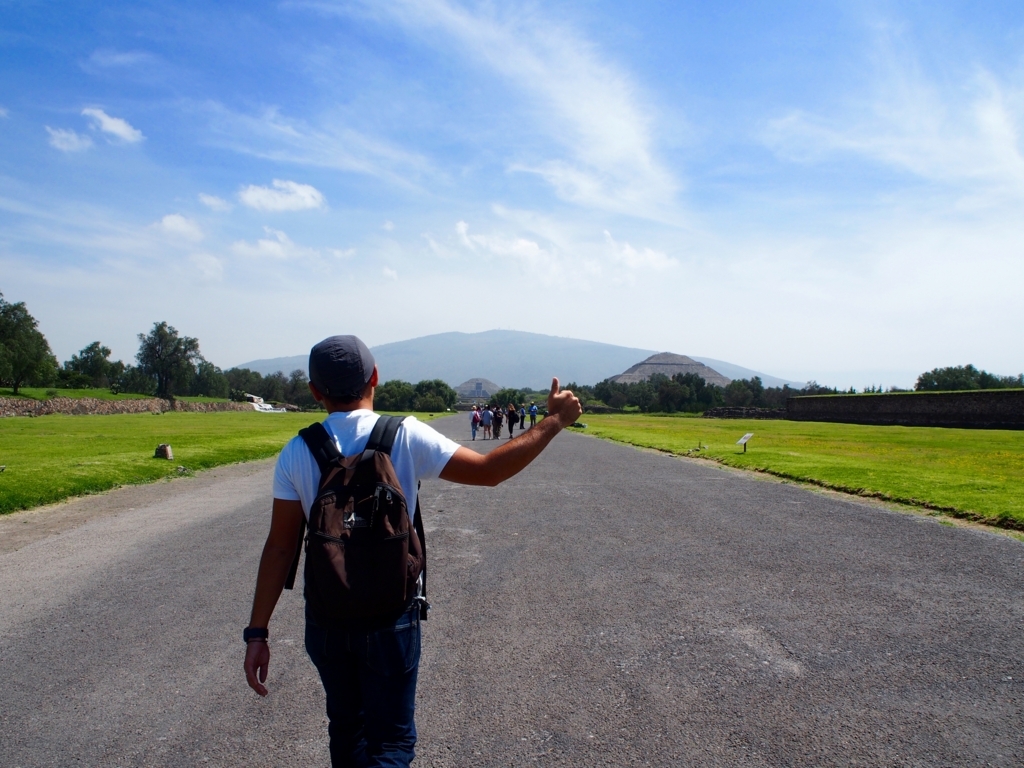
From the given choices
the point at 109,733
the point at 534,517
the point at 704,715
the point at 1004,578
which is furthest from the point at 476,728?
the point at 534,517

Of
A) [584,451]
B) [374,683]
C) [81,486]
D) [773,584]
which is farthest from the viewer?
[584,451]

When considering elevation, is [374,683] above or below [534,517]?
above

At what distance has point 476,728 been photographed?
3.98m

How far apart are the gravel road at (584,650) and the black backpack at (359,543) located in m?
1.66

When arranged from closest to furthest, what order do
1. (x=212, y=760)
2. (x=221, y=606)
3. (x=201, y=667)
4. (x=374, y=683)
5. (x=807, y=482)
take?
(x=374, y=683) < (x=212, y=760) < (x=201, y=667) < (x=221, y=606) < (x=807, y=482)

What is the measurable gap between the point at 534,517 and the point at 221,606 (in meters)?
5.62

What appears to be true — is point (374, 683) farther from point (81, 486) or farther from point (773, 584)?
point (81, 486)

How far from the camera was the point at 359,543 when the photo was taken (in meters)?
2.41

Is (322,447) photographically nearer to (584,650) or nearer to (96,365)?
(584,650)

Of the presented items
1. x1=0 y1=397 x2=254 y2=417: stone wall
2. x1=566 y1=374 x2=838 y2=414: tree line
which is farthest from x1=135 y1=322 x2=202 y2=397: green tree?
x1=566 y1=374 x2=838 y2=414: tree line

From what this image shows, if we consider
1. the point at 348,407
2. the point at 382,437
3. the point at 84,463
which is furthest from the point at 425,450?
the point at 84,463

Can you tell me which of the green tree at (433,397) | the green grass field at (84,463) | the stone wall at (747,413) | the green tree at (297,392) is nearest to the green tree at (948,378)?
the stone wall at (747,413)

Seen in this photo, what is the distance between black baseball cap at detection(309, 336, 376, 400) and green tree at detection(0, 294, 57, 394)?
93198 millimetres

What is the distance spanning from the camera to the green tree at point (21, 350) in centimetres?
8250
